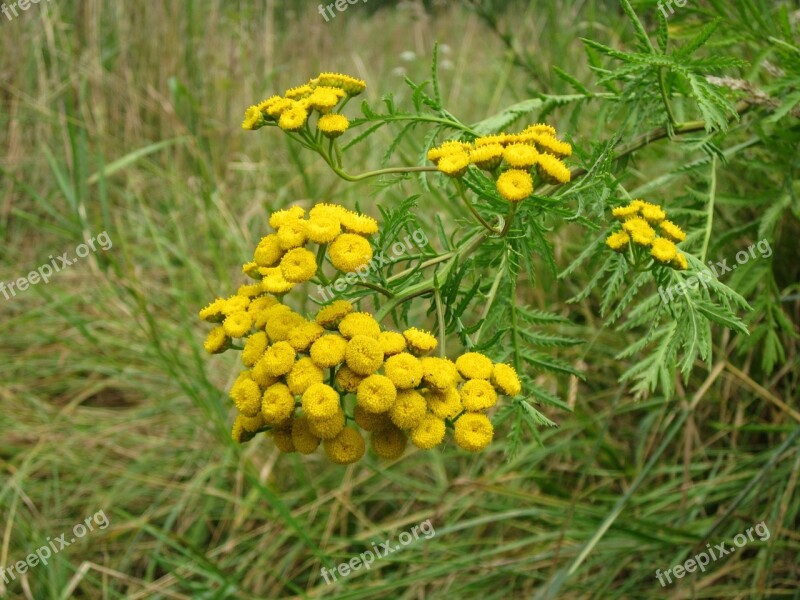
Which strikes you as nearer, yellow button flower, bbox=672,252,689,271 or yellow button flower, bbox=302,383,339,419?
yellow button flower, bbox=302,383,339,419

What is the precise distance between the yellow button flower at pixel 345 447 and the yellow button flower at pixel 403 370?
92 mm

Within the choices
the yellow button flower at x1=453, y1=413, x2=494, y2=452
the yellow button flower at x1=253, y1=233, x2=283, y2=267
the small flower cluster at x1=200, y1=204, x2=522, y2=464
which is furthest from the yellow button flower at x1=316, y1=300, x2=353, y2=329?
the yellow button flower at x1=453, y1=413, x2=494, y2=452

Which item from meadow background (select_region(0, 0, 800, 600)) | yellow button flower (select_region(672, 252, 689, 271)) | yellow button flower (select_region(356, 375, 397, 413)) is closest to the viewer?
yellow button flower (select_region(356, 375, 397, 413))

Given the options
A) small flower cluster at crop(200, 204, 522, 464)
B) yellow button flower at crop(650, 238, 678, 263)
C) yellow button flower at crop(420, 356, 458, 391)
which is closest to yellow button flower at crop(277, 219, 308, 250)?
small flower cluster at crop(200, 204, 522, 464)

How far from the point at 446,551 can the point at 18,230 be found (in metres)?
3.17

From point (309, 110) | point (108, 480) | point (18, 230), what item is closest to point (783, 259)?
point (309, 110)

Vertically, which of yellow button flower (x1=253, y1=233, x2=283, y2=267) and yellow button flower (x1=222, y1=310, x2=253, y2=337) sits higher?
yellow button flower (x1=253, y1=233, x2=283, y2=267)

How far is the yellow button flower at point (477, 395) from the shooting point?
0.92 meters

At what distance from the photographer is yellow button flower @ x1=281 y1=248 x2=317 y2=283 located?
942 millimetres

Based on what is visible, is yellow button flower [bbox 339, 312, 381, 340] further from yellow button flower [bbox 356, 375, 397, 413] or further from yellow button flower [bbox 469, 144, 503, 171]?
yellow button flower [bbox 469, 144, 503, 171]

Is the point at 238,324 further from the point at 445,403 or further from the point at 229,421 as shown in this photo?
the point at 229,421

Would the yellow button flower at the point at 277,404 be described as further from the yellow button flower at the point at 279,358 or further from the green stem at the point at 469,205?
the green stem at the point at 469,205

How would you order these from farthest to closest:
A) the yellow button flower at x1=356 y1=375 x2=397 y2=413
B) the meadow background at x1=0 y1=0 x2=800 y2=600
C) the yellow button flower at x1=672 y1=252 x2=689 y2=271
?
the meadow background at x1=0 y1=0 x2=800 y2=600
the yellow button flower at x1=672 y1=252 x2=689 y2=271
the yellow button flower at x1=356 y1=375 x2=397 y2=413

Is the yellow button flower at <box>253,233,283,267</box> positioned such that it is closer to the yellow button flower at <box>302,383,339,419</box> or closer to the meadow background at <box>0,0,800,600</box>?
the yellow button flower at <box>302,383,339,419</box>
